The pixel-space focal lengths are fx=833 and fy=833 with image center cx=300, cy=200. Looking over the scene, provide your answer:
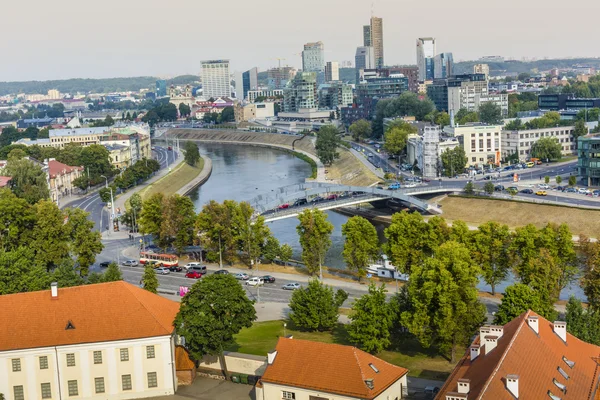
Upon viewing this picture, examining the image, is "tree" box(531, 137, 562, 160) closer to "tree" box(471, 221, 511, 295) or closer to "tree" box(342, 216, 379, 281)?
"tree" box(342, 216, 379, 281)

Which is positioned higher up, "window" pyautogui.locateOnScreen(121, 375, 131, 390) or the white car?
"window" pyautogui.locateOnScreen(121, 375, 131, 390)

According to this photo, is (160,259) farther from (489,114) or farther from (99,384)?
(489,114)

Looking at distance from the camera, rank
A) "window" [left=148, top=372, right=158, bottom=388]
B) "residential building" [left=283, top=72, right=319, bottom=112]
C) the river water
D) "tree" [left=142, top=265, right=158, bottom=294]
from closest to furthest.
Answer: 1. "window" [left=148, top=372, right=158, bottom=388]
2. "tree" [left=142, top=265, right=158, bottom=294]
3. the river water
4. "residential building" [left=283, top=72, right=319, bottom=112]

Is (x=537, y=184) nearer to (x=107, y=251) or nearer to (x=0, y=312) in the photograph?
(x=107, y=251)

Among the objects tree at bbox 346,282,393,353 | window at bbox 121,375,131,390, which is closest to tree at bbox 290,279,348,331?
tree at bbox 346,282,393,353

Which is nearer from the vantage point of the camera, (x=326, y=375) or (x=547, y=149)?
(x=326, y=375)

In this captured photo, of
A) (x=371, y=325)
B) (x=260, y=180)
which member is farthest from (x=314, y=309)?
(x=260, y=180)

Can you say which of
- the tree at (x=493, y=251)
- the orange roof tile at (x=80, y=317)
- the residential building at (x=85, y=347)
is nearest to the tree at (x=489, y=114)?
the tree at (x=493, y=251)
